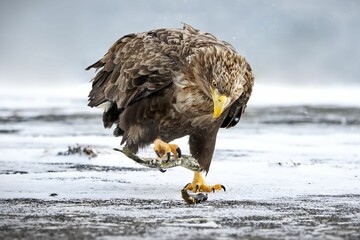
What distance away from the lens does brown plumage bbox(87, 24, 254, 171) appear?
691 centimetres

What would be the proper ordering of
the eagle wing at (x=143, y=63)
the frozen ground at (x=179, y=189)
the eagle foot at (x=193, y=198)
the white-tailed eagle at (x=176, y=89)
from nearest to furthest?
the frozen ground at (x=179, y=189), the eagle foot at (x=193, y=198), the white-tailed eagle at (x=176, y=89), the eagle wing at (x=143, y=63)

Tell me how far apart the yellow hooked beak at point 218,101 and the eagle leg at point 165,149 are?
0.66 m

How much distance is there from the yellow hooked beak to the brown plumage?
0.02m

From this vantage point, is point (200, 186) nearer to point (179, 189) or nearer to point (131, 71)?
point (179, 189)

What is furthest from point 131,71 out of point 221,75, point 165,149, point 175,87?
point 221,75

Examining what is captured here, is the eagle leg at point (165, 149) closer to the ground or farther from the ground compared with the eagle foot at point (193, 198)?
farther from the ground

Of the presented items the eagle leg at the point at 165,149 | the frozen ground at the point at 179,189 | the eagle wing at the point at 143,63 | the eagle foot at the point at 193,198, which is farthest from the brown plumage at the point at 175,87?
the eagle foot at the point at 193,198

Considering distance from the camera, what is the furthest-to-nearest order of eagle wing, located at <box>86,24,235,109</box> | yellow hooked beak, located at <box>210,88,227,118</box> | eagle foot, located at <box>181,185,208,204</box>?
eagle wing, located at <box>86,24,235,109</box> → yellow hooked beak, located at <box>210,88,227,118</box> → eagle foot, located at <box>181,185,208,204</box>

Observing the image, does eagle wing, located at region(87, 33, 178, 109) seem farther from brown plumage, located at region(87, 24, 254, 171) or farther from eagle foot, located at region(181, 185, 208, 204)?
eagle foot, located at region(181, 185, 208, 204)

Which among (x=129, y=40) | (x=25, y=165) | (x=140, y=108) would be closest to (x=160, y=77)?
(x=140, y=108)

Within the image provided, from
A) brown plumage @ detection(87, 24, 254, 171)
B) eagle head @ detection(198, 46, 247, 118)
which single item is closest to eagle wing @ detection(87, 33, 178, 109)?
brown plumage @ detection(87, 24, 254, 171)

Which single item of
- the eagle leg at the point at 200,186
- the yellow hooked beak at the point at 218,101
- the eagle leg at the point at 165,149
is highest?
the yellow hooked beak at the point at 218,101

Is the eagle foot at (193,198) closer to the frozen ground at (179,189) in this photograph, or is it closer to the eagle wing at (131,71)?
the frozen ground at (179,189)

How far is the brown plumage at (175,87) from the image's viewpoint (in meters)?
6.91
